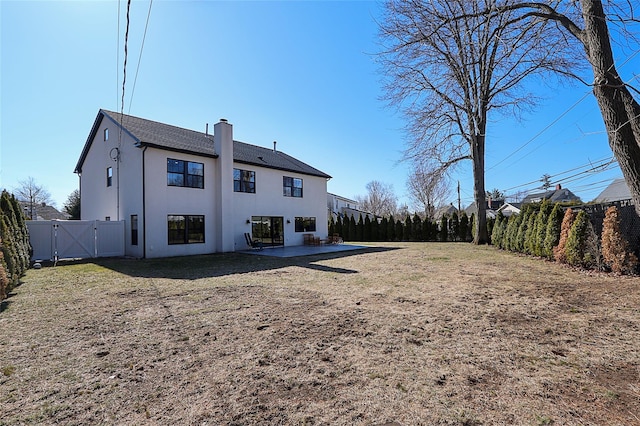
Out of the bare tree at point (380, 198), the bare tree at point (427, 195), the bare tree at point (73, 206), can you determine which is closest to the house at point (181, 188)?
the bare tree at point (73, 206)

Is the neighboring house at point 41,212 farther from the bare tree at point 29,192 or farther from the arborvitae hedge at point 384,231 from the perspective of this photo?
the arborvitae hedge at point 384,231

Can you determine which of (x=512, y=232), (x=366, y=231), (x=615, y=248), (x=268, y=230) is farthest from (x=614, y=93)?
(x=366, y=231)

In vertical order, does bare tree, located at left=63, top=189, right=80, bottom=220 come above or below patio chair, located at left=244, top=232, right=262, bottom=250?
above

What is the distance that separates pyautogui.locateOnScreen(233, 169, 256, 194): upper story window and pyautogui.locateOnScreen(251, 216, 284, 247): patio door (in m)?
1.53

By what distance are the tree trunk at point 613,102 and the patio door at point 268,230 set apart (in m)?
13.8

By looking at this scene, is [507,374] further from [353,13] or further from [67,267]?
[67,267]

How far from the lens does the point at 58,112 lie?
977 centimetres

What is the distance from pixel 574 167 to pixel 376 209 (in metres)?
31.2

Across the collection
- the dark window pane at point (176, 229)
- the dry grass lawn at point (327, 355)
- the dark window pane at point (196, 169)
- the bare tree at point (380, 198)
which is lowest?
the dry grass lawn at point (327, 355)

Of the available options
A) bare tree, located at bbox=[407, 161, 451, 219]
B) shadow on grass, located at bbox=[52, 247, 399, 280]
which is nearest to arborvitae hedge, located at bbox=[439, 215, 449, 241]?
bare tree, located at bbox=[407, 161, 451, 219]

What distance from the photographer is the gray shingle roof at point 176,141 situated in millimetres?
12719

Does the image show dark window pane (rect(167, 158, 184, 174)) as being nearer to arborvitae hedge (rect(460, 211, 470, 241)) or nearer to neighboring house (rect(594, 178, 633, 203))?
arborvitae hedge (rect(460, 211, 470, 241))

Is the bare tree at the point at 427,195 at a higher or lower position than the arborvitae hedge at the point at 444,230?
higher

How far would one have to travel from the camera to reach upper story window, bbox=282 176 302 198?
17609 millimetres
